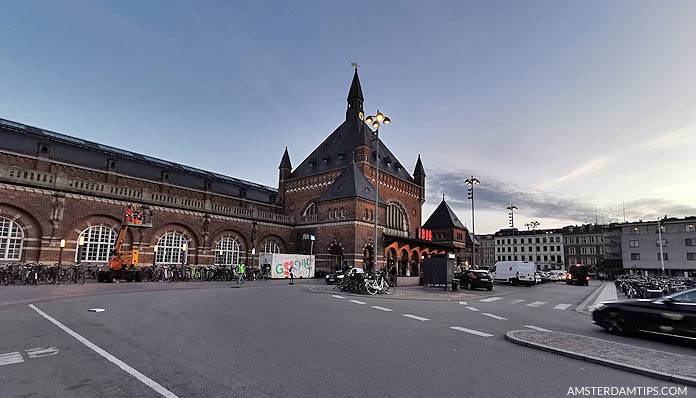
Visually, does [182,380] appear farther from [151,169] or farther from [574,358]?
[151,169]

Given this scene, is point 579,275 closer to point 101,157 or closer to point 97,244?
point 97,244

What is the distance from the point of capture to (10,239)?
25.8m

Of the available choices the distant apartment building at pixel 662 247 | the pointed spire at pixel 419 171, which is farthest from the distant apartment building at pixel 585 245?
the pointed spire at pixel 419 171

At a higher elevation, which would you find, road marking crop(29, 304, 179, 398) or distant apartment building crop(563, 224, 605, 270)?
distant apartment building crop(563, 224, 605, 270)

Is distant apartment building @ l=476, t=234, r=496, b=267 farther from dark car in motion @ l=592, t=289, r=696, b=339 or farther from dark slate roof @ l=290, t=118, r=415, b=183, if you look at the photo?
dark car in motion @ l=592, t=289, r=696, b=339

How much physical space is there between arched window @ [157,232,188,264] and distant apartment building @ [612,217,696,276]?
2982 inches

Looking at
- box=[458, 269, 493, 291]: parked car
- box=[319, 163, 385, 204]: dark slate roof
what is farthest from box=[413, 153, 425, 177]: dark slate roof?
box=[458, 269, 493, 291]: parked car

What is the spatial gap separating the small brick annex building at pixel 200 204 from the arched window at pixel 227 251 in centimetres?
12

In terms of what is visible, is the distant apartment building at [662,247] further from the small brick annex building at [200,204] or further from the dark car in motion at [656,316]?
the dark car in motion at [656,316]

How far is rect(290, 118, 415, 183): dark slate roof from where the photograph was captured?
5141 cm

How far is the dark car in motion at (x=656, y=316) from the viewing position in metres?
8.27

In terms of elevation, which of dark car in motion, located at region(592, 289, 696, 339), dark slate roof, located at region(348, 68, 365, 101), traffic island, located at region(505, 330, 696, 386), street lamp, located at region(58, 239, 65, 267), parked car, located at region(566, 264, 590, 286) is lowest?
parked car, located at region(566, 264, 590, 286)

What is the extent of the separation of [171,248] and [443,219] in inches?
1817

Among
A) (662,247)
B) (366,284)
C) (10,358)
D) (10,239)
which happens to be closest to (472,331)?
(10,358)
